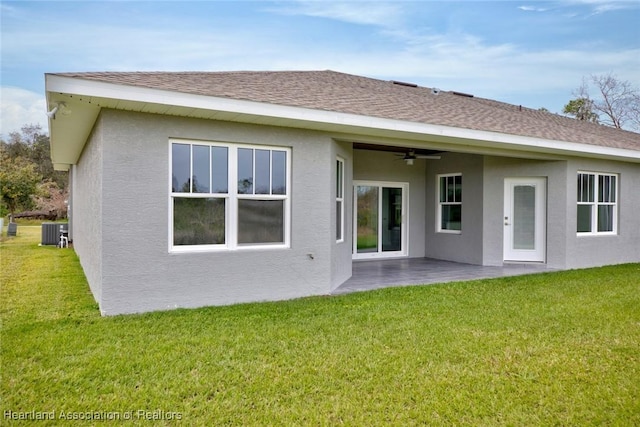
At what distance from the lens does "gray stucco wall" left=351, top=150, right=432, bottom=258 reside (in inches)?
472

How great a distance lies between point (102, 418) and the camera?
10.3ft

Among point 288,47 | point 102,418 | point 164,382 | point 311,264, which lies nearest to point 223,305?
point 311,264

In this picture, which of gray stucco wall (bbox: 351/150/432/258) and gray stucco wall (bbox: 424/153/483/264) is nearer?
gray stucco wall (bbox: 424/153/483/264)

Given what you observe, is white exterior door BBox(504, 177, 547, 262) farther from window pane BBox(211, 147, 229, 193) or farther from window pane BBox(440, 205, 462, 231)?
window pane BBox(211, 147, 229, 193)

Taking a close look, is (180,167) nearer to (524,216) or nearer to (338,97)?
(338,97)

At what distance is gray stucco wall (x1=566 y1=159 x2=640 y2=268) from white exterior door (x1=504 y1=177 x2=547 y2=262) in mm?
632

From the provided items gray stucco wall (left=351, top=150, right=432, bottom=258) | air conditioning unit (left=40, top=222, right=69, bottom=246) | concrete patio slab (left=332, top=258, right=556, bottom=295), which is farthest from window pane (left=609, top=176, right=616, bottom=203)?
air conditioning unit (left=40, top=222, right=69, bottom=246)

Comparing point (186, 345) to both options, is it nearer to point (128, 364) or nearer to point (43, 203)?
point (128, 364)

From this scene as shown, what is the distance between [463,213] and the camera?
11656mm

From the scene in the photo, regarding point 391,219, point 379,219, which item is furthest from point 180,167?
point 391,219

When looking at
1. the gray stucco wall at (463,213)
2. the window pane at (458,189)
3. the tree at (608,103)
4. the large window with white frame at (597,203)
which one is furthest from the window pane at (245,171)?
the tree at (608,103)

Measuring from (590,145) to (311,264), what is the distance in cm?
764

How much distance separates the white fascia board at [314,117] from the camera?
5.26 m

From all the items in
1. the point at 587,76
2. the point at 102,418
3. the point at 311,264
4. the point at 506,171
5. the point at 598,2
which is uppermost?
the point at 587,76
